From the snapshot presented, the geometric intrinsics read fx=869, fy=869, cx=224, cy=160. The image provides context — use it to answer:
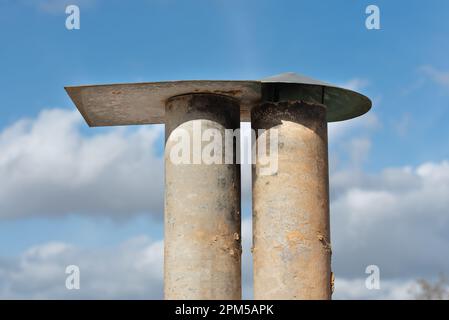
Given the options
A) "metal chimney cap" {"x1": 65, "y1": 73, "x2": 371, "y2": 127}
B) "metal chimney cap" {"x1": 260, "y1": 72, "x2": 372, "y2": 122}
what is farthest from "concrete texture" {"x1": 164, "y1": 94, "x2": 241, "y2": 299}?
"metal chimney cap" {"x1": 260, "y1": 72, "x2": 372, "y2": 122}

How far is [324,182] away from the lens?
1445 centimetres

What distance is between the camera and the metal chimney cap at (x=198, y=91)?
1406 cm

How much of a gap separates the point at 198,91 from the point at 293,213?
2.51m

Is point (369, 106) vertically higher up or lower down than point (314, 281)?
higher up

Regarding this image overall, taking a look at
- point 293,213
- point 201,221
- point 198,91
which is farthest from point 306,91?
point 201,221

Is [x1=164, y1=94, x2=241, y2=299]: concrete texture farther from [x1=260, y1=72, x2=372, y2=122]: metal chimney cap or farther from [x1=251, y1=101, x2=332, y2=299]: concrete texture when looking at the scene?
[x1=260, y1=72, x2=372, y2=122]: metal chimney cap

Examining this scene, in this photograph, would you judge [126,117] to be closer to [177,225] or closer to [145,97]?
[145,97]

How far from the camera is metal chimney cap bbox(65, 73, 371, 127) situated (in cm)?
1406

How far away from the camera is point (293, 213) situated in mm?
13945

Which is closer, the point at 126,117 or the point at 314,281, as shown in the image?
the point at 314,281

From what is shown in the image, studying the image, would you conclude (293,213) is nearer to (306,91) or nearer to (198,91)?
(306,91)

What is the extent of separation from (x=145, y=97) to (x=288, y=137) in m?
2.50

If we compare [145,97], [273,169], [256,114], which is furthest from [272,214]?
[145,97]

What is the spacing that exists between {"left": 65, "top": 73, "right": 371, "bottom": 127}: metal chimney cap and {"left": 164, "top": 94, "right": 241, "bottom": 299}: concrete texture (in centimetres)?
38
